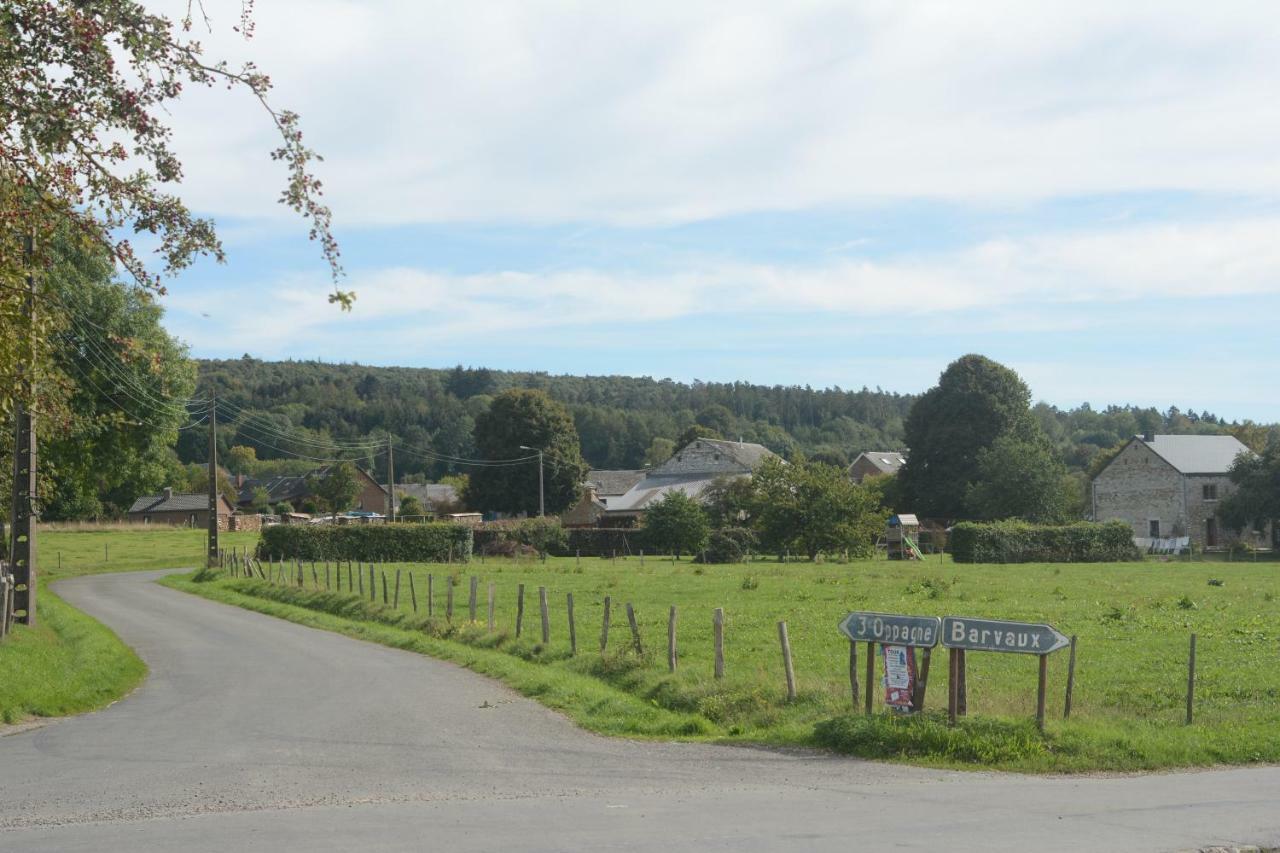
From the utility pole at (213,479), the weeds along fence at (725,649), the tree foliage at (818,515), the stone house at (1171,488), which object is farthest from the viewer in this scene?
the stone house at (1171,488)

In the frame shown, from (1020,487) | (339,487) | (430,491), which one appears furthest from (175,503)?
(1020,487)

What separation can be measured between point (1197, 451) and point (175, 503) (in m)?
88.6

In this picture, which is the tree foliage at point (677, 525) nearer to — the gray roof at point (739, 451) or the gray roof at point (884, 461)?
the gray roof at point (739, 451)

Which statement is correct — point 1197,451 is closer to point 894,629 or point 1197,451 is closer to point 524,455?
point 524,455

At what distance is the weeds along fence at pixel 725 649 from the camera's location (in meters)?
15.5

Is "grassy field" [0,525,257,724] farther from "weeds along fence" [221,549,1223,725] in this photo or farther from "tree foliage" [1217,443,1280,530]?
"tree foliage" [1217,443,1280,530]

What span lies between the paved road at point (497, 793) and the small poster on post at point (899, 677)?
48.6 inches

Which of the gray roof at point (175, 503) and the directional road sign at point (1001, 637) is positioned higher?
the directional road sign at point (1001, 637)

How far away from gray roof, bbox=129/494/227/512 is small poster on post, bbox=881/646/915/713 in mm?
106712

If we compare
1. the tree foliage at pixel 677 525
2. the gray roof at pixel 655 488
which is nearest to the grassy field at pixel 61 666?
the tree foliage at pixel 677 525

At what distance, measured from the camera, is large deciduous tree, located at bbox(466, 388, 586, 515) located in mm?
92875

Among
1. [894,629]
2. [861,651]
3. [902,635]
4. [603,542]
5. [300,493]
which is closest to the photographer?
[902,635]

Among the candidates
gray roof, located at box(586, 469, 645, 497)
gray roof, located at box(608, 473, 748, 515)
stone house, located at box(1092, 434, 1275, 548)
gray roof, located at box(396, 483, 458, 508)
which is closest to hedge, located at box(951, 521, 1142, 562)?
stone house, located at box(1092, 434, 1275, 548)

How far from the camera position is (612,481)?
124m
